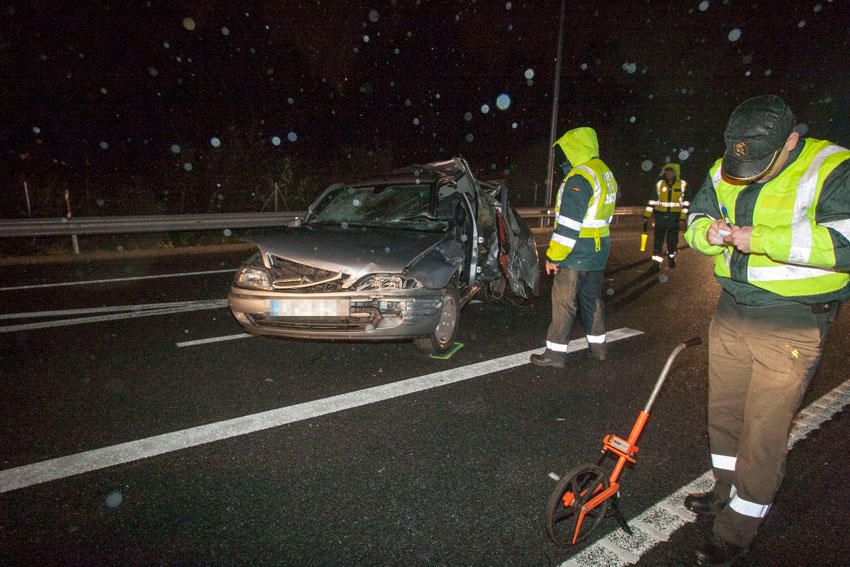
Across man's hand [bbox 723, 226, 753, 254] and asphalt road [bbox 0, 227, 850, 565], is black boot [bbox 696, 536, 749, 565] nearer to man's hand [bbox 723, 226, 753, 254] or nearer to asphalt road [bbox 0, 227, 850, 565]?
asphalt road [bbox 0, 227, 850, 565]

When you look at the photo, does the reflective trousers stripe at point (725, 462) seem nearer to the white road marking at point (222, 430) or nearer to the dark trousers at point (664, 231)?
the white road marking at point (222, 430)

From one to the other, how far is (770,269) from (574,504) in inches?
53.6

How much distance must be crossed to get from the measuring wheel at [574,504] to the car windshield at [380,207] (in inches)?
126

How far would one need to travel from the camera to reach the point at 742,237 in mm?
2193

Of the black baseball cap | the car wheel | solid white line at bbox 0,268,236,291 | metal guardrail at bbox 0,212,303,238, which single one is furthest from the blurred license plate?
metal guardrail at bbox 0,212,303,238

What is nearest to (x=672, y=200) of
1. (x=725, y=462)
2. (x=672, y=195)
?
(x=672, y=195)

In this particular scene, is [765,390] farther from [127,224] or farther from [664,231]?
[127,224]

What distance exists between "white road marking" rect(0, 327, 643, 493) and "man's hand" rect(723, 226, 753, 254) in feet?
8.29

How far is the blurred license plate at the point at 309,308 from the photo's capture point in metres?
4.27

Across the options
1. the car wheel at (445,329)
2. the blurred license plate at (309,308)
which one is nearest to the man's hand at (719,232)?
the car wheel at (445,329)

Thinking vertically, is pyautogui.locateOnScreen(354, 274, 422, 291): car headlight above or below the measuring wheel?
above

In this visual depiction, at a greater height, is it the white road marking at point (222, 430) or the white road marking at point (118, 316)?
the white road marking at point (118, 316)

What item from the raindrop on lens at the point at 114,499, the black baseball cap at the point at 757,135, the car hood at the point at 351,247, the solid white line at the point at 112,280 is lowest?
the raindrop on lens at the point at 114,499

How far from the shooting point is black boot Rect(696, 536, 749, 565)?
2334 mm
